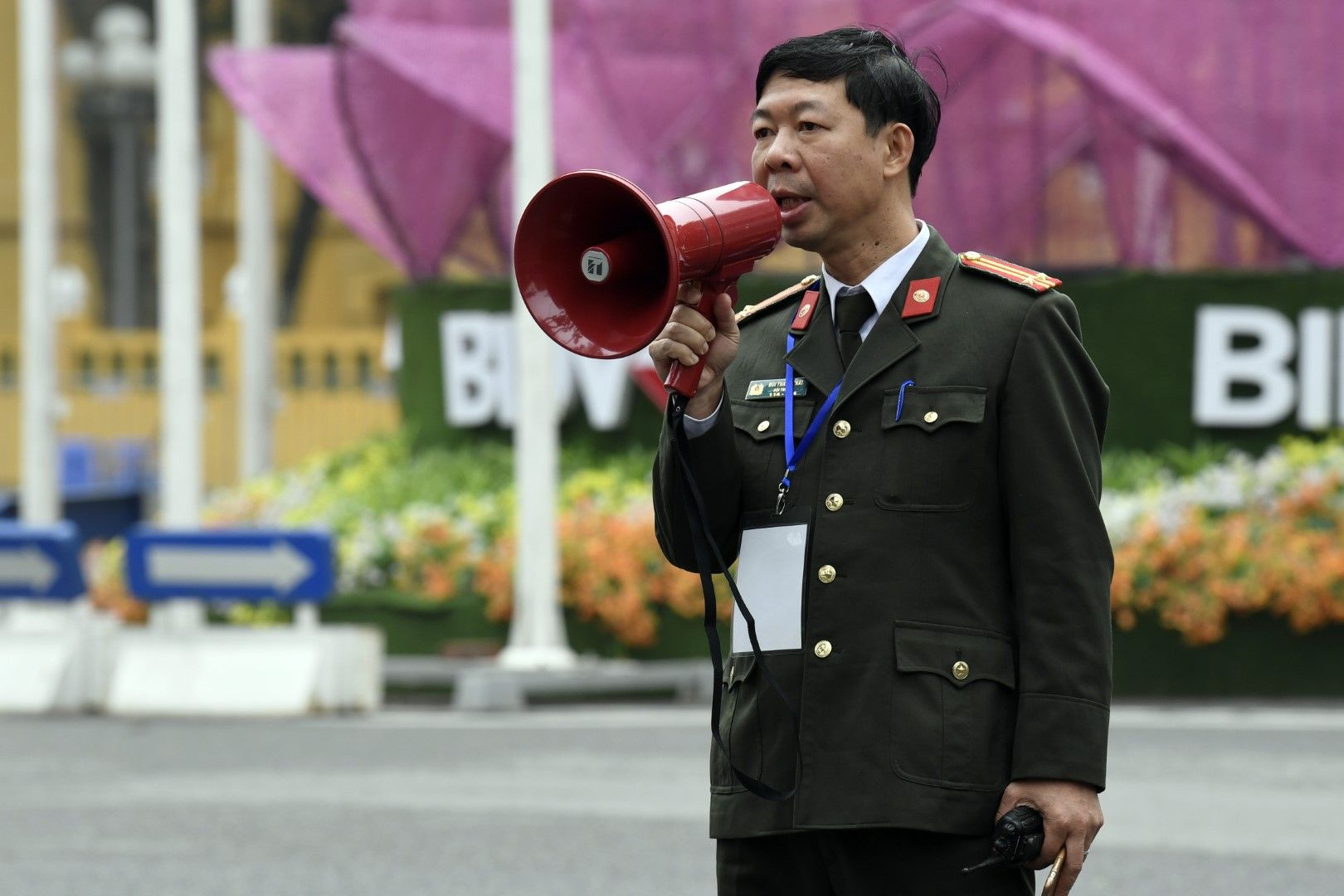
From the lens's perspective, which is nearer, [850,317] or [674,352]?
[674,352]

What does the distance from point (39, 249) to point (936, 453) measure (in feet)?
49.6

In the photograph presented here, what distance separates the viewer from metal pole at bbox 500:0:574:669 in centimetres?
1437

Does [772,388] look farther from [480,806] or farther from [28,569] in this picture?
[28,569]

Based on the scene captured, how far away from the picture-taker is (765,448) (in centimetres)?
363

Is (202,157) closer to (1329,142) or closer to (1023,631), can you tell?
(1329,142)

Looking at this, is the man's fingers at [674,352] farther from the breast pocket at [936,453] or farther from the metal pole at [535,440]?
the metal pole at [535,440]

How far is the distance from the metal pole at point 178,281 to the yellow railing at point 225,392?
21.5m

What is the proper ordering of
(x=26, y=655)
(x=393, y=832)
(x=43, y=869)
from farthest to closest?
(x=26, y=655) → (x=393, y=832) → (x=43, y=869)

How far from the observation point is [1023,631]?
11.1ft

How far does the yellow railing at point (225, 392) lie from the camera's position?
124ft

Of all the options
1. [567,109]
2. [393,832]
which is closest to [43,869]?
[393,832]

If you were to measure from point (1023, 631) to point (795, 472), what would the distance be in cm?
43

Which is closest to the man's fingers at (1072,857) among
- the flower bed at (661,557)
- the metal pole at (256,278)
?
the flower bed at (661,557)

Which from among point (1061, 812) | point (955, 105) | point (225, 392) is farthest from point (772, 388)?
point (225, 392)
